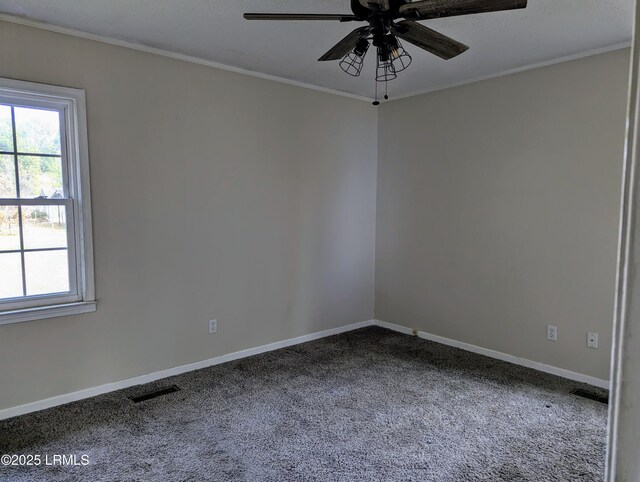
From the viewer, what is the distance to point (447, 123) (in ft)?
13.3

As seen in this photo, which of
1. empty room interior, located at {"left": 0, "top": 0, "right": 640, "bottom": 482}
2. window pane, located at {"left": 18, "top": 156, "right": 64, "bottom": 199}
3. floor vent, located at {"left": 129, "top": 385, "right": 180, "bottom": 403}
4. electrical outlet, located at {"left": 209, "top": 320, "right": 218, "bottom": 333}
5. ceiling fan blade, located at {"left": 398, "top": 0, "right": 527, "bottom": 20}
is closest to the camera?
ceiling fan blade, located at {"left": 398, "top": 0, "right": 527, "bottom": 20}

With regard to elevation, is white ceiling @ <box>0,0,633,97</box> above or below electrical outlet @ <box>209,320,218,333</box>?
above

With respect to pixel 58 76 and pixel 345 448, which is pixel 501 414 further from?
pixel 58 76

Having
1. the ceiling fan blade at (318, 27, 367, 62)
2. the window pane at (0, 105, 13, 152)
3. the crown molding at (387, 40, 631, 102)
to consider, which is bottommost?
the window pane at (0, 105, 13, 152)

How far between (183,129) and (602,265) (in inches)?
130

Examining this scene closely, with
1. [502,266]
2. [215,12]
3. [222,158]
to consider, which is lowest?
[502,266]

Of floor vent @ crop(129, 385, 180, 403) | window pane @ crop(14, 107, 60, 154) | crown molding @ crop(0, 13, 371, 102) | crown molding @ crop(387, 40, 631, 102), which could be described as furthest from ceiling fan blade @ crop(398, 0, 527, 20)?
floor vent @ crop(129, 385, 180, 403)

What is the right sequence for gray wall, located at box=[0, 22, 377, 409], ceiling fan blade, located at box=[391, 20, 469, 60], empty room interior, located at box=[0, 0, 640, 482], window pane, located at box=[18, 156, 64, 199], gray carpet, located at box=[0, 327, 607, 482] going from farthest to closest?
gray wall, located at box=[0, 22, 377, 409], window pane, located at box=[18, 156, 64, 199], empty room interior, located at box=[0, 0, 640, 482], gray carpet, located at box=[0, 327, 607, 482], ceiling fan blade, located at box=[391, 20, 469, 60]

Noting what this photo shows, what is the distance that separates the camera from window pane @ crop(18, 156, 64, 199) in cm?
275

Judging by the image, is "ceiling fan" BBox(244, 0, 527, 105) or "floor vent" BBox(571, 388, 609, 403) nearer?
"ceiling fan" BBox(244, 0, 527, 105)

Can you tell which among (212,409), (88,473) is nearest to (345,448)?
(212,409)

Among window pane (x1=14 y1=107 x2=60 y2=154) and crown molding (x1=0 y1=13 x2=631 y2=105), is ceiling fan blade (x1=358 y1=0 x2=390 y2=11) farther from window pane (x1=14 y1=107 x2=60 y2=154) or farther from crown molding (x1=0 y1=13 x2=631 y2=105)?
window pane (x1=14 y1=107 x2=60 y2=154)

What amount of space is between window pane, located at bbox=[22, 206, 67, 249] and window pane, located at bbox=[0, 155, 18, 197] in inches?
4.9

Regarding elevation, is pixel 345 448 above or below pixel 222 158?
below
